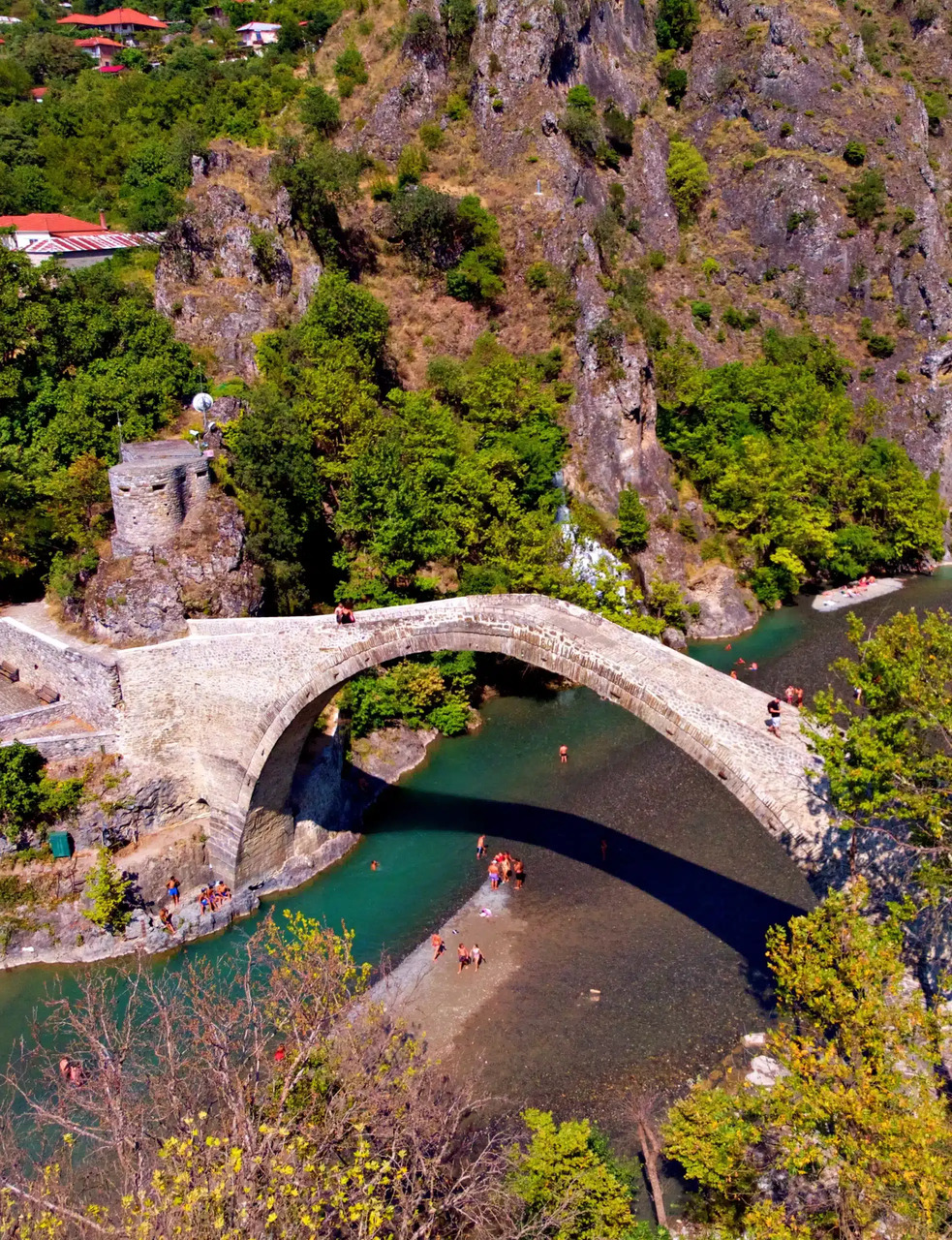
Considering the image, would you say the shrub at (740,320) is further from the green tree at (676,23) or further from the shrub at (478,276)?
the green tree at (676,23)

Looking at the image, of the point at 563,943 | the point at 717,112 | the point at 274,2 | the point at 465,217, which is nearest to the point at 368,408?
the point at 465,217

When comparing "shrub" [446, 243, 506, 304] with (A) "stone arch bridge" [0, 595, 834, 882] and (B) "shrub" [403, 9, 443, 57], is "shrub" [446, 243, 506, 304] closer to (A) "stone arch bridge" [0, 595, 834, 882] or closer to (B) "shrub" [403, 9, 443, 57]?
(B) "shrub" [403, 9, 443, 57]

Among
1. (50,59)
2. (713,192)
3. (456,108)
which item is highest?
(50,59)

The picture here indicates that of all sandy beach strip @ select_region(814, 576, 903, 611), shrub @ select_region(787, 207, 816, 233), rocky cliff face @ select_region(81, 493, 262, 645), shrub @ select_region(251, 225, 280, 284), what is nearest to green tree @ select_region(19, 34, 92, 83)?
shrub @ select_region(251, 225, 280, 284)

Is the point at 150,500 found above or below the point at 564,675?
above

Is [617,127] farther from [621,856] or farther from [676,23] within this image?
[621,856]

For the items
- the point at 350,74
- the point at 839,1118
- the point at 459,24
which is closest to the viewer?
the point at 839,1118

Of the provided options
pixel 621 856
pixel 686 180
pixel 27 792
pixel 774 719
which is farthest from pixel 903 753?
pixel 686 180

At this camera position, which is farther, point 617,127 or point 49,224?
point 617,127
